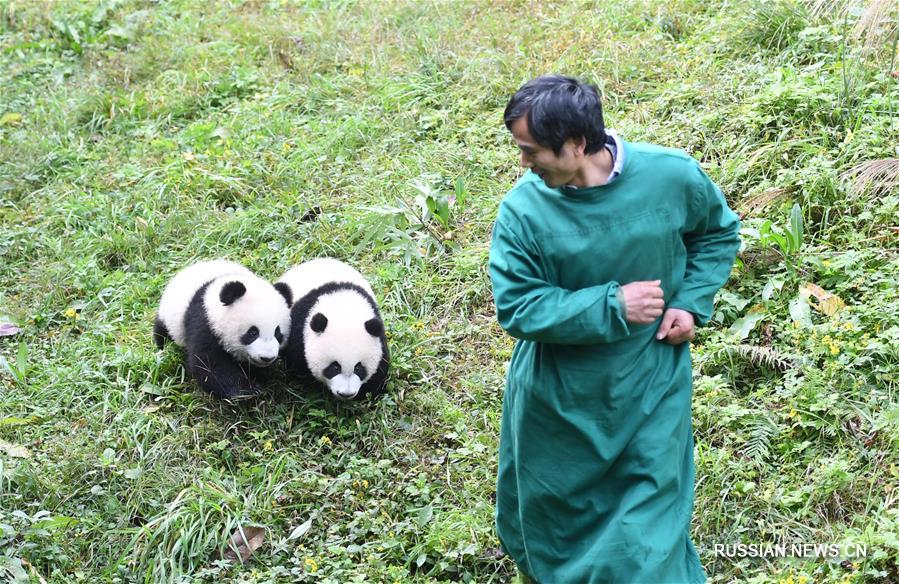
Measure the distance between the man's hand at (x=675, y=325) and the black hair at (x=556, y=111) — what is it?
67 centimetres

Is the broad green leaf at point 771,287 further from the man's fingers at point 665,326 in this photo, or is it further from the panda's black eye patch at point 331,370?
the panda's black eye patch at point 331,370

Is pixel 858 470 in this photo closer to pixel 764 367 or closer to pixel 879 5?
pixel 764 367

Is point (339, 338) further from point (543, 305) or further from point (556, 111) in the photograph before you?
point (556, 111)

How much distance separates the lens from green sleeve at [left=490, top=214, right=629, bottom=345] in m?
2.89

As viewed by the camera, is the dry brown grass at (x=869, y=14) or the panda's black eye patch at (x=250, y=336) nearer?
the panda's black eye patch at (x=250, y=336)

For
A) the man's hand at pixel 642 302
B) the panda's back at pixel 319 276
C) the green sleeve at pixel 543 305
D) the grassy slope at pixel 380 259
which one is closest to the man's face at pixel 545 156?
the green sleeve at pixel 543 305

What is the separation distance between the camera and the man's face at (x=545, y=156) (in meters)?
2.88

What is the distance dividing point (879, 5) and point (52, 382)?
5421mm

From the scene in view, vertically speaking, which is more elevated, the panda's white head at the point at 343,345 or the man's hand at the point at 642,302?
the man's hand at the point at 642,302

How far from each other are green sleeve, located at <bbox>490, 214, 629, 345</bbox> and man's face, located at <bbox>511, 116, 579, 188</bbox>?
229mm

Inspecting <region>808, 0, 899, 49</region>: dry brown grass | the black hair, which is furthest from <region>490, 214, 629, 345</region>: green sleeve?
<region>808, 0, 899, 49</region>: dry brown grass

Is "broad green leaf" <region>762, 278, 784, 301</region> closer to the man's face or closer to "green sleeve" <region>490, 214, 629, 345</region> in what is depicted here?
"green sleeve" <region>490, 214, 629, 345</region>

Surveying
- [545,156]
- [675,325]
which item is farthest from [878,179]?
[545,156]

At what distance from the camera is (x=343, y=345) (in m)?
5.10
